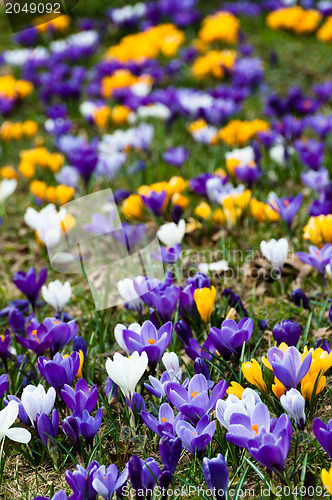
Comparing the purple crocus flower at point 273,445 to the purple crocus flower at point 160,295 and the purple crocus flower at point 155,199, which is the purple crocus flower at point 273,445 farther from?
the purple crocus flower at point 155,199

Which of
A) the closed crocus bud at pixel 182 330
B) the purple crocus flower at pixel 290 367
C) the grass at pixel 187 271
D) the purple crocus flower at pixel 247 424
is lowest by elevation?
the grass at pixel 187 271

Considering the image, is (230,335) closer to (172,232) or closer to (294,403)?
(294,403)

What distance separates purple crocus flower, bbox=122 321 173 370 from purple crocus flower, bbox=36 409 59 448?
1.07 feet

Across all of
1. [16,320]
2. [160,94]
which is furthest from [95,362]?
[160,94]

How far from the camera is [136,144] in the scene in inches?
168

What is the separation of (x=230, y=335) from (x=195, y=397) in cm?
33

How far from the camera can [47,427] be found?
175 centimetres

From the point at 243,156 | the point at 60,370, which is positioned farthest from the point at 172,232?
the point at 243,156

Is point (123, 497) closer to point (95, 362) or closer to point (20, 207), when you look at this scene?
point (95, 362)

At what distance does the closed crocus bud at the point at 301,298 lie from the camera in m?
2.32

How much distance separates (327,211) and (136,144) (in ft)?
6.35

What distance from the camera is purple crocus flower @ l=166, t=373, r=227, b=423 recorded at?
5.38 feet

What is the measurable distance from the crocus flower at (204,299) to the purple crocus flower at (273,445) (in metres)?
0.73

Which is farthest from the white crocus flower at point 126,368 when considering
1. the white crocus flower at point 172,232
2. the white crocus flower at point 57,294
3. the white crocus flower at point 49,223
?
the white crocus flower at point 49,223
